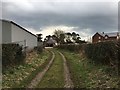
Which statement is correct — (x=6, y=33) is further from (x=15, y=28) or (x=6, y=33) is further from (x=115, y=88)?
(x=115, y=88)

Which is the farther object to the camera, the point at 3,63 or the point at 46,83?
the point at 3,63

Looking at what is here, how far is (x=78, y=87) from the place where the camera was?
12.5 meters

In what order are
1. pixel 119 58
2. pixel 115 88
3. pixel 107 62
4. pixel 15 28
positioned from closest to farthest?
pixel 115 88, pixel 119 58, pixel 107 62, pixel 15 28

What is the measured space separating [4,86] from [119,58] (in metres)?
6.25

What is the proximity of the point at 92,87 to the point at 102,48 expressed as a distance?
893cm

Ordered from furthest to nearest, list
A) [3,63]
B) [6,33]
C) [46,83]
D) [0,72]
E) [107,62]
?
[6,33] → [107,62] → [3,63] → [0,72] → [46,83]

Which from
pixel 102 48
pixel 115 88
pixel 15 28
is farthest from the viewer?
pixel 15 28

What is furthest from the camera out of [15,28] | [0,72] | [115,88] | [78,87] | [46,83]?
[15,28]

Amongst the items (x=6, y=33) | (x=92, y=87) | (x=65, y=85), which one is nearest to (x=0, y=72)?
(x=65, y=85)

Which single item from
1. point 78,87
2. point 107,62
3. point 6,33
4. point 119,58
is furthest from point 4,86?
point 6,33

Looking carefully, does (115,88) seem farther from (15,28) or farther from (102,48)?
(15,28)

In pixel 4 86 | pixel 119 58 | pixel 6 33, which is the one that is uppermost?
pixel 6 33

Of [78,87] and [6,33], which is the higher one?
[6,33]

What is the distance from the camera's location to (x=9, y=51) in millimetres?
20344
